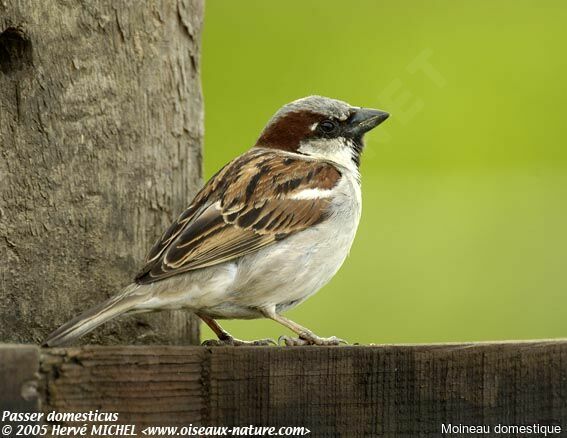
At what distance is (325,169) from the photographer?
480 centimetres

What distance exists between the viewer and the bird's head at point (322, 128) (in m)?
5.07

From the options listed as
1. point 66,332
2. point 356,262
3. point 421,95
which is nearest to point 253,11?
point 421,95

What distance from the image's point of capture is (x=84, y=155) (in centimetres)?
437

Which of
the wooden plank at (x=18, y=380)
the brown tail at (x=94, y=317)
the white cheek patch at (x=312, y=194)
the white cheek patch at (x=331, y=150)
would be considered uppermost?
A: the white cheek patch at (x=331, y=150)

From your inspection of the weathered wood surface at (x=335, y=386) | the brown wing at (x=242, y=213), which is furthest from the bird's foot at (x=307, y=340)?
the weathered wood surface at (x=335, y=386)

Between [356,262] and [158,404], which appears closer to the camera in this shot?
[158,404]

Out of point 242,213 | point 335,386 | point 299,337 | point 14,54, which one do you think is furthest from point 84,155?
point 335,386

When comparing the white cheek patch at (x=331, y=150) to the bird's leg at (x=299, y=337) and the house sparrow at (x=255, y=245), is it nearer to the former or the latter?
the house sparrow at (x=255, y=245)

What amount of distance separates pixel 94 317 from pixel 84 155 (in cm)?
85

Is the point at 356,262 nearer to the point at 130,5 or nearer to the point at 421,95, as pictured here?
the point at 421,95

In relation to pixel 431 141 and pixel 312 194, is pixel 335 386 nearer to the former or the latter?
pixel 312 194

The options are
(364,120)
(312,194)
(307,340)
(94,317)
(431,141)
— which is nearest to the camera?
(94,317)

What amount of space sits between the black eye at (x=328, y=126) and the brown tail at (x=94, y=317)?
1.39 m

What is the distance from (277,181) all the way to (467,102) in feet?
6.05
